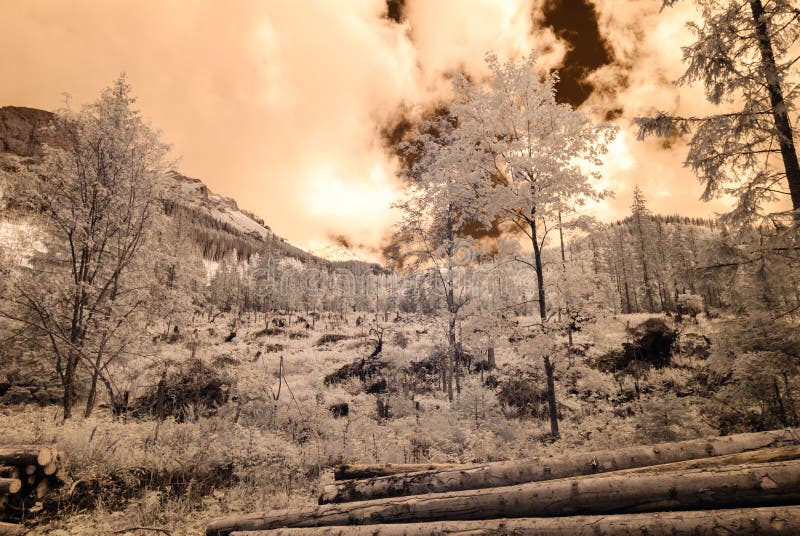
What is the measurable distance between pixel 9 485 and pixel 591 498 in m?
8.14

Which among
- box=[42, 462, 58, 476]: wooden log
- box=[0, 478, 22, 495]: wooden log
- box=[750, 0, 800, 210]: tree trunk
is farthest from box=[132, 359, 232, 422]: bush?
box=[750, 0, 800, 210]: tree trunk

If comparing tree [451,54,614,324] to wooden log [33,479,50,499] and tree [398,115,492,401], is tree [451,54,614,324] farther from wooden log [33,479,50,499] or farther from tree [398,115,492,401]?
wooden log [33,479,50,499]

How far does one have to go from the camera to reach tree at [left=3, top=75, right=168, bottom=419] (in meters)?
11.3

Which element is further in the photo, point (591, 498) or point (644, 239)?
point (644, 239)

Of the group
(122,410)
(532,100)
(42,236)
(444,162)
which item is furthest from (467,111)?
(42,236)

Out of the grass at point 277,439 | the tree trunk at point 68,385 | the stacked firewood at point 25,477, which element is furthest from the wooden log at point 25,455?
the tree trunk at point 68,385

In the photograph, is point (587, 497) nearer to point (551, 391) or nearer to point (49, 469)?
point (551, 391)

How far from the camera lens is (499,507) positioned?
3.65 m

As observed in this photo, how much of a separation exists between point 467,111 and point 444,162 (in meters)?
3.56

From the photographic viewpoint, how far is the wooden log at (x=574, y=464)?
374 centimetres

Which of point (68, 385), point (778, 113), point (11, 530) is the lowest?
point (11, 530)

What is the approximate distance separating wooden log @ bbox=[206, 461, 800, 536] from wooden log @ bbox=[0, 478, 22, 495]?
447 centimetres

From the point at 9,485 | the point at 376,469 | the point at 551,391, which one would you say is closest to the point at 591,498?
the point at 376,469

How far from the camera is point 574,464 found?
3973 millimetres
